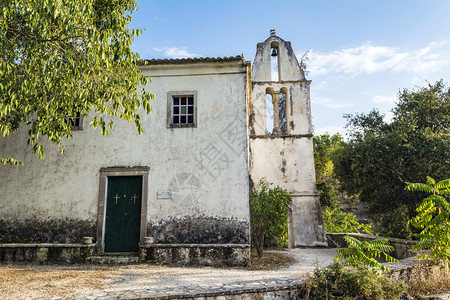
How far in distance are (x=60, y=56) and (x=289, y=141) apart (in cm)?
1149

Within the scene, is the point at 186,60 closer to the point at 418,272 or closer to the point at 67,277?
the point at 67,277

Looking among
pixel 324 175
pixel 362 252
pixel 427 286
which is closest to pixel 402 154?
pixel 427 286

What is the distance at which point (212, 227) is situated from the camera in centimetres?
894

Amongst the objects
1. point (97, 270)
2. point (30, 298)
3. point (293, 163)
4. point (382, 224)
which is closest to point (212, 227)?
point (97, 270)

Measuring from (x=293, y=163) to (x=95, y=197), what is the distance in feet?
30.8

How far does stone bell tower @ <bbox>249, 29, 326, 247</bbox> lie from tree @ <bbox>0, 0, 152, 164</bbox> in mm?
9517

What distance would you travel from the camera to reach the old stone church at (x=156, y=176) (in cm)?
903

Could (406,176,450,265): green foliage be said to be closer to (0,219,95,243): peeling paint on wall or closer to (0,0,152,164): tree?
(0,0,152,164): tree

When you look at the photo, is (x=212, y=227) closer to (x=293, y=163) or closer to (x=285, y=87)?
(x=293, y=163)

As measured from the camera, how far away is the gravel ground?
531 cm

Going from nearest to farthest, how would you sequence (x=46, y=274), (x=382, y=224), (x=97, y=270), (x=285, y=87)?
(x=46, y=274)
(x=97, y=270)
(x=382, y=224)
(x=285, y=87)

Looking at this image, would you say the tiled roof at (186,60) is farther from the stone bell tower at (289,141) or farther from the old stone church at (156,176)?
the stone bell tower at (289,141)

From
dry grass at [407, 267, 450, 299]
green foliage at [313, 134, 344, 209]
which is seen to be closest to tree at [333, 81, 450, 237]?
green foliage at [313, 134, 344, 209]

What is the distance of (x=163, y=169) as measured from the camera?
9398 mm
